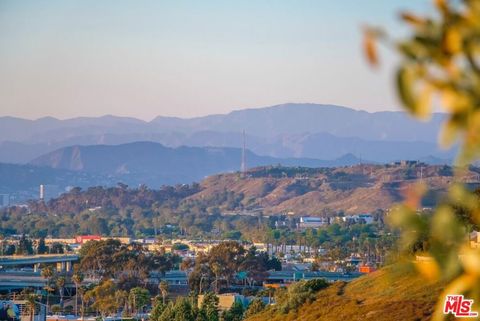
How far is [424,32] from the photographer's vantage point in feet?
8.18

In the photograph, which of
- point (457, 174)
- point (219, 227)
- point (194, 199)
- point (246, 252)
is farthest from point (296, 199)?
point (457, 174)

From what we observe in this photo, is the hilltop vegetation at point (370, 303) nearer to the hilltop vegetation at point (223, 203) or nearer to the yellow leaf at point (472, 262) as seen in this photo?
the yellow leaf at point (472, 262)

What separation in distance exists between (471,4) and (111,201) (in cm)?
14789

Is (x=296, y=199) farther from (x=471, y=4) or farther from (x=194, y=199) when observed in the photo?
(x=471, y=4)

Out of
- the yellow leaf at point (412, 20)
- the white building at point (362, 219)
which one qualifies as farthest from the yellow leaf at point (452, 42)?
the white building at point (362, 219)

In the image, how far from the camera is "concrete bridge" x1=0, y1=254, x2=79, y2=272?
7656 centimetres

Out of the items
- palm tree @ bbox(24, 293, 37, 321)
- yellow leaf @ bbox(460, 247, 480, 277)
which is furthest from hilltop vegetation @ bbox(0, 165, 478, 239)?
yellow leaf @ bbox(460, 247, 480, 277)

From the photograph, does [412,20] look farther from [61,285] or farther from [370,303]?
[61,285]

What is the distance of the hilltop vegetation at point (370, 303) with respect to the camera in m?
25.2

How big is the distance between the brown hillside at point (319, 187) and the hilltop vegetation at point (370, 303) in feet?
309

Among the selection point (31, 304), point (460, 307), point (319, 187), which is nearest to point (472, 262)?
point (460, 307)

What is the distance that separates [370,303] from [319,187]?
4875 inches

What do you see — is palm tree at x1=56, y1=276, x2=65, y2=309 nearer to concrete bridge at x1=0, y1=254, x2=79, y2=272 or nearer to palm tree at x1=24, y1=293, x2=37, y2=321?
palm tree at x1=24, y1=293, x2=37, y2=321

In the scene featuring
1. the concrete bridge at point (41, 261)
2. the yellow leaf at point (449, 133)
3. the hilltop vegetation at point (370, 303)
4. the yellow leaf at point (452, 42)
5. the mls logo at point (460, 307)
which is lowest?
the concrete bridge at point (41, 261)
